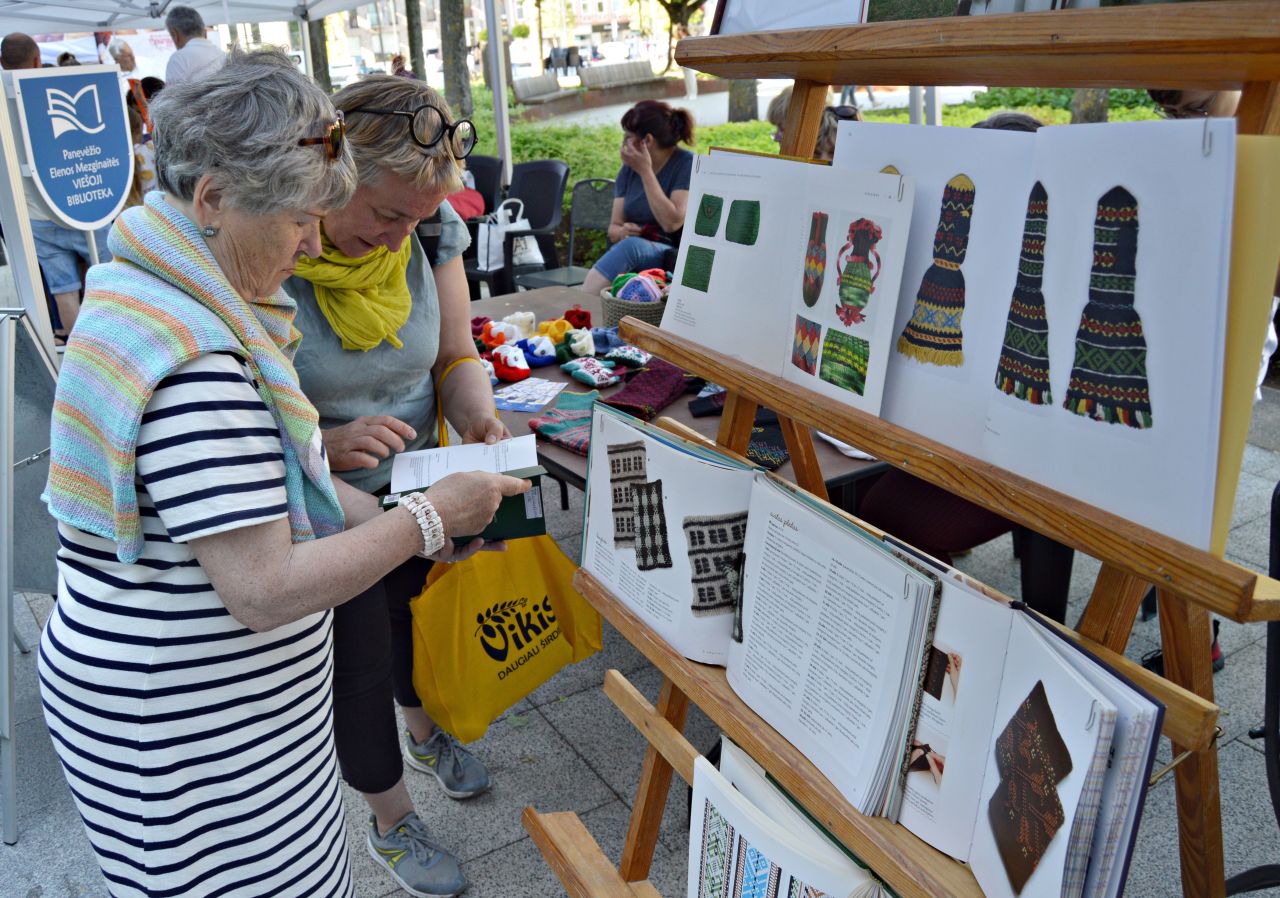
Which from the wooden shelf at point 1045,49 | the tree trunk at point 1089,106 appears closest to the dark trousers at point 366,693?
the wooden shelf at point 1045,49

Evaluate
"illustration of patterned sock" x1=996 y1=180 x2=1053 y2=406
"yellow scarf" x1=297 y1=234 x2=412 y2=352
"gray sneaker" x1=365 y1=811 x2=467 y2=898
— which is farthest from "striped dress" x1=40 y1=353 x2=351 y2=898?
"illustration of patterned sock" x1=996 y1=180 x2=1053 y2=406

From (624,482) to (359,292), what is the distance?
0.59 meters

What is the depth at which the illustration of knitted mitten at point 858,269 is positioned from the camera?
115 cm

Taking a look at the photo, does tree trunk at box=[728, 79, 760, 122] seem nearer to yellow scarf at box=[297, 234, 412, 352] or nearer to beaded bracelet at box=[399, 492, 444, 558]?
yellow scarf at box=[297, 234, 412, 352]

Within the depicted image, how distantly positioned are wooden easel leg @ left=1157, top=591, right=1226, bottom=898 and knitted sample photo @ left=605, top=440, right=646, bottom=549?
0.78 m

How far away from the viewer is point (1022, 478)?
3.09 ft

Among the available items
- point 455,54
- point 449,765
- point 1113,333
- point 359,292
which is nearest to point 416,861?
point 449,765

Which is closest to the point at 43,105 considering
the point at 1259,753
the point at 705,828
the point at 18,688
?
the point at 18,688

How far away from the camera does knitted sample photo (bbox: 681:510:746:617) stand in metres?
1.41

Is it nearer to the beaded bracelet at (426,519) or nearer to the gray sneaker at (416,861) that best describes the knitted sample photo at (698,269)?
the beaded bracelet at (426,519)

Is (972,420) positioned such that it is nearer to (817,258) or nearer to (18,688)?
(817,258)

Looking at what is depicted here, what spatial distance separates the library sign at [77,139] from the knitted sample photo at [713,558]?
3.19 meters

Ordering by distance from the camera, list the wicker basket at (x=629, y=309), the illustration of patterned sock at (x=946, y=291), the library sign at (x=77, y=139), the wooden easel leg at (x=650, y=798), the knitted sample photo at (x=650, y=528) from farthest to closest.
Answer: the library sign at (x=77, y=139) < the wicker basket at (x=629, y=309) < the wooden easel leg at (x=650, y=798) < the knitted sample photo at (x=650, y=528) < the illustration of patterned sock at (x=946, y=291)

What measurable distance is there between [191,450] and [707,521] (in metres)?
0.72
